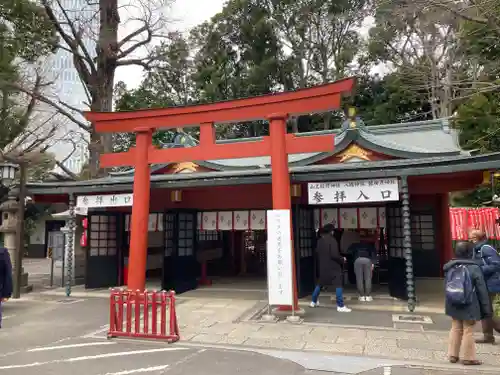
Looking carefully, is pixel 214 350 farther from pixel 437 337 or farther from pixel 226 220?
pixel 226 220

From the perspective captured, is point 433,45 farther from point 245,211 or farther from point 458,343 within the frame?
point 458,343

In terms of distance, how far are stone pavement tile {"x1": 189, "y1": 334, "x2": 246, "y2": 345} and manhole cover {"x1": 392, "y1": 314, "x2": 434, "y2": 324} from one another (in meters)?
3.42

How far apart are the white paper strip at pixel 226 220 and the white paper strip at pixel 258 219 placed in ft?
2.30

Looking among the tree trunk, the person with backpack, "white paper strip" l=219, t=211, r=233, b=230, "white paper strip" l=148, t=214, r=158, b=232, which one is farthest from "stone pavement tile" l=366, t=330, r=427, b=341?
the tree trunk

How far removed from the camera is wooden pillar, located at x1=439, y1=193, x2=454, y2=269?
14.8 metres

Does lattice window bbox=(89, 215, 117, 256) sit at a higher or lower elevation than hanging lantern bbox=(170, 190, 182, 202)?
lower

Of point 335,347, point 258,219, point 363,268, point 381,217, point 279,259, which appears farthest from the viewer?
point 258,219

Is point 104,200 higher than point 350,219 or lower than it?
higher

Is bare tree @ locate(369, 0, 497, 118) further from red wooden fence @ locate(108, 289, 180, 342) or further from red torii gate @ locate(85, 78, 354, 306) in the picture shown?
red wooden fence @ locate(108, 289, 180, 342)

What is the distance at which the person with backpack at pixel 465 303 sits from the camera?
215 inches

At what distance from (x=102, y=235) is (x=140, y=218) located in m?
4.10

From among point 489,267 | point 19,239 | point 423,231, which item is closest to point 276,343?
point 489,267

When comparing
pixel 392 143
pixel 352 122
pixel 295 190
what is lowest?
pixel 295 190

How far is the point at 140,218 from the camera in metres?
10.1
